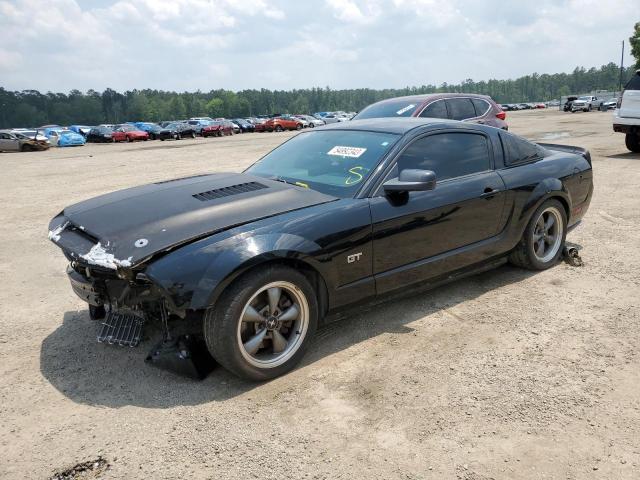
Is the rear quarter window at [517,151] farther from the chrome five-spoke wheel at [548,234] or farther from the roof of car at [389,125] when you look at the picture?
the roof of car at [389,125]

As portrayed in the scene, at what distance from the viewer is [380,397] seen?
9.64ft

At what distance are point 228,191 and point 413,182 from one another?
1284 millimetres

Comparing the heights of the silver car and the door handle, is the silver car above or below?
above

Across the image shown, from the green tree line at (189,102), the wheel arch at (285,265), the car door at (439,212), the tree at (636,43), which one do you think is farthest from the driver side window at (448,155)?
the green tree line at (189,102)

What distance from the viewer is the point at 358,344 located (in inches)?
141

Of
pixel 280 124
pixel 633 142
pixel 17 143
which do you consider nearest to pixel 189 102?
pixel 280 124

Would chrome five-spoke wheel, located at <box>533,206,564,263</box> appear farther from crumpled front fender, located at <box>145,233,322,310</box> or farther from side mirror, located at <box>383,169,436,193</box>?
crumpled front fender, located at <box>145,233,322,310</box>

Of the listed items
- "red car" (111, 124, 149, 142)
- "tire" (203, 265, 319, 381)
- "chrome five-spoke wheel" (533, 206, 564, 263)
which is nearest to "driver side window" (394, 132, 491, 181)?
"chrome five-spoke wheel" (533, 206, 564, 263)

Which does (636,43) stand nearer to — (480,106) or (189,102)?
(480,106)

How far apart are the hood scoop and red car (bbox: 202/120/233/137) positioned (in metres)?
37.3

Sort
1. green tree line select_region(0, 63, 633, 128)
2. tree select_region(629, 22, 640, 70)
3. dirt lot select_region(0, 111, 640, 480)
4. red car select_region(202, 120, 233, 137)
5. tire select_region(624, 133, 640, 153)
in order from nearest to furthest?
dirt lot select_region(0, 111, 640, 480) → tire select_region(624, 133, 640, 153) → red car select_region(202, 120, 233, 137) → tree select_region(629, 22, 640, 70) → green tree line select_region(0, 63, 633, 128)

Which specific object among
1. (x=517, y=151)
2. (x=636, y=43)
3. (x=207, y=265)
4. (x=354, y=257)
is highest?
(x=636, y=43)

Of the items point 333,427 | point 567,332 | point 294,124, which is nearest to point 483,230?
point 567,332

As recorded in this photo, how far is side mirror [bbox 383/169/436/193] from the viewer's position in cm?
340
